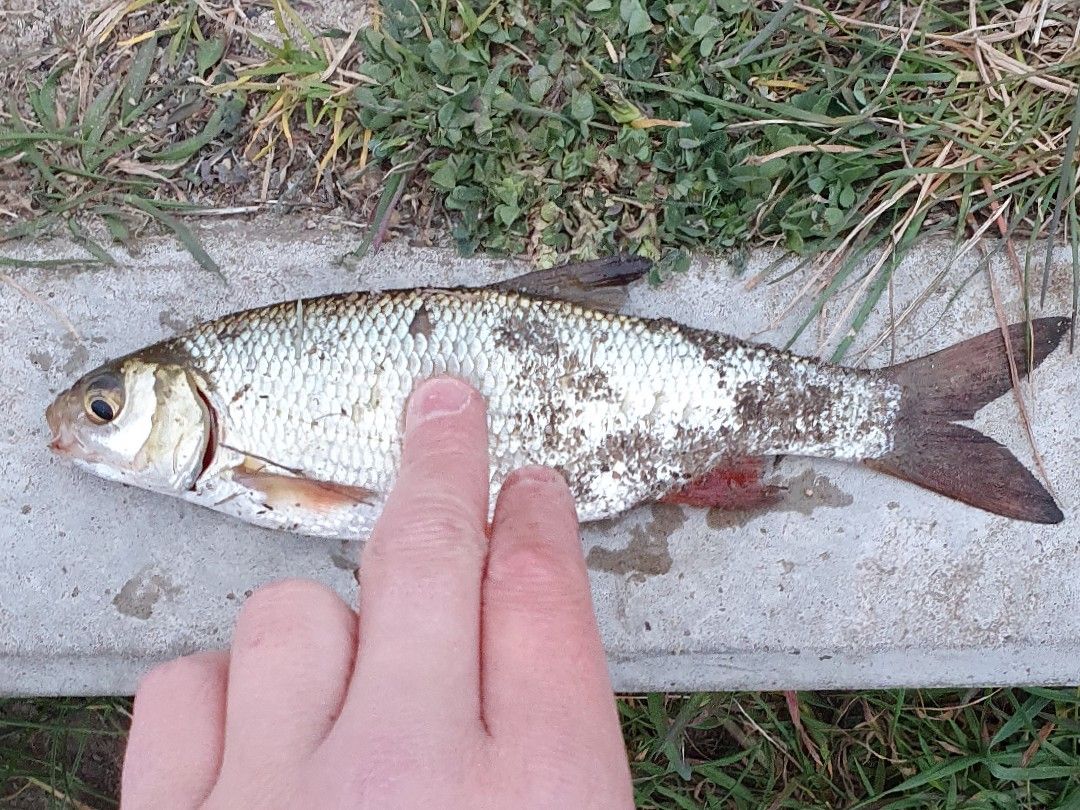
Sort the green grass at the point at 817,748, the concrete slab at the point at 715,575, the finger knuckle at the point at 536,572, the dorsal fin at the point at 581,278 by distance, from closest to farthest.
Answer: the finger knuckle at the point at 536,572 → the dorsal fin at the point at 581,278 → the concrete slab at the point at 715,575 → the green grass at the point at 817,748

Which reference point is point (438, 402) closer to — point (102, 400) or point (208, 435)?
point (208, 435)

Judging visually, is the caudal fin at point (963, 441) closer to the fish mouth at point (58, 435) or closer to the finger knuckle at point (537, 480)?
the finger knuckle at point (537, 480)

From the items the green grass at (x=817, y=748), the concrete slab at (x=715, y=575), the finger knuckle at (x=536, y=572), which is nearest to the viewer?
the finger knuckle at (x=536, y=572)

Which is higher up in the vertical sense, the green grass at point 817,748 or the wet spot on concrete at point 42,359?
the wet spot on concrete at point 42,359

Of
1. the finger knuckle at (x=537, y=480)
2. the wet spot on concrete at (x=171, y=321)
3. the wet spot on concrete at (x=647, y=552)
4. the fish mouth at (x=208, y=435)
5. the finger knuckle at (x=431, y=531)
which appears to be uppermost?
the wet spot on concrete at (x=171, y=321)

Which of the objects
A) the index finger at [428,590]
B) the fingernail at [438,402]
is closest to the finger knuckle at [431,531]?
the index finger at [428,590]

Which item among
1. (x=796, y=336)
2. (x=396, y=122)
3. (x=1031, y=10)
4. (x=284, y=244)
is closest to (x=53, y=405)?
(x=284, y=244)

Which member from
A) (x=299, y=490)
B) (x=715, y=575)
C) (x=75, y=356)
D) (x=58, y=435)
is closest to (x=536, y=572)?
(x=299, y=490)

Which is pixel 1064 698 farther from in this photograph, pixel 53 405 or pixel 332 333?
pixel 53 405
